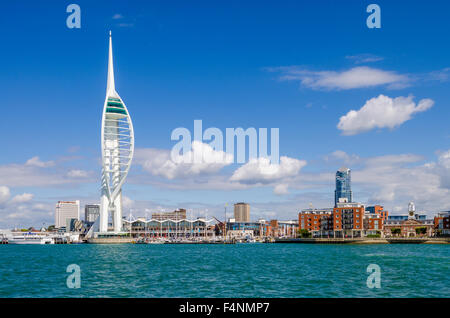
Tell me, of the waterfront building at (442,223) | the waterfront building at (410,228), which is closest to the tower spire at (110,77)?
the waterfront building at (410,228)

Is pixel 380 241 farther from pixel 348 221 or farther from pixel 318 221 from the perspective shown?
pixel 318 221

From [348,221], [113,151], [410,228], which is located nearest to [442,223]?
[410,228]

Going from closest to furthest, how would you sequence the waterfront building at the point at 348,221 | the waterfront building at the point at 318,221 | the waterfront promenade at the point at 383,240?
the waterfront promenade at the point at 383,240 → the waterfront building at the point at 348,221 → the waterfront building at the point at 318,221

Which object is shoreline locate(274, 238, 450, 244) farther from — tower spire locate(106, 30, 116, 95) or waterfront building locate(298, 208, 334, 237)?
tower spire locate(106, 30, 116, 95)

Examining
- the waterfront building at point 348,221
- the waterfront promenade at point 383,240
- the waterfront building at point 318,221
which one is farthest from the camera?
the waterfront building at point 318,221

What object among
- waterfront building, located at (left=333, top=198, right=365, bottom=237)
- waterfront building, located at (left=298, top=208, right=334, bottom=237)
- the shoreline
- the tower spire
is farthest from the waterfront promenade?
the tower spire

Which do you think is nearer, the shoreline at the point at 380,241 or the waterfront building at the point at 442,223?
the shoreline at the point at 380,241

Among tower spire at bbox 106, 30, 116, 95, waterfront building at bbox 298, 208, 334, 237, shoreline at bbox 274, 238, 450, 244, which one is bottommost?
shoreline at bbox 274, 238, 450, 244

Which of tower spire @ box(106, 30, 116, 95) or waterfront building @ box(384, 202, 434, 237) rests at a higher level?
tower spire @ box(106, 30, 116, 95)

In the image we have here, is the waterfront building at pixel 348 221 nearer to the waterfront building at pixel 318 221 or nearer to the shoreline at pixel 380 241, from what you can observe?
the waterfront building at pixel 318 221

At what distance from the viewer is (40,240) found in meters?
197

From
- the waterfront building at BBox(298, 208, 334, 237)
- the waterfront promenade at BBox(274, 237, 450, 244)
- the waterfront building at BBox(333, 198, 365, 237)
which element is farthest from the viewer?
the waterfront building at BBox(298, 208, 334, 237)

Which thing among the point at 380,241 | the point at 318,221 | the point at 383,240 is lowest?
the point at 380,241
